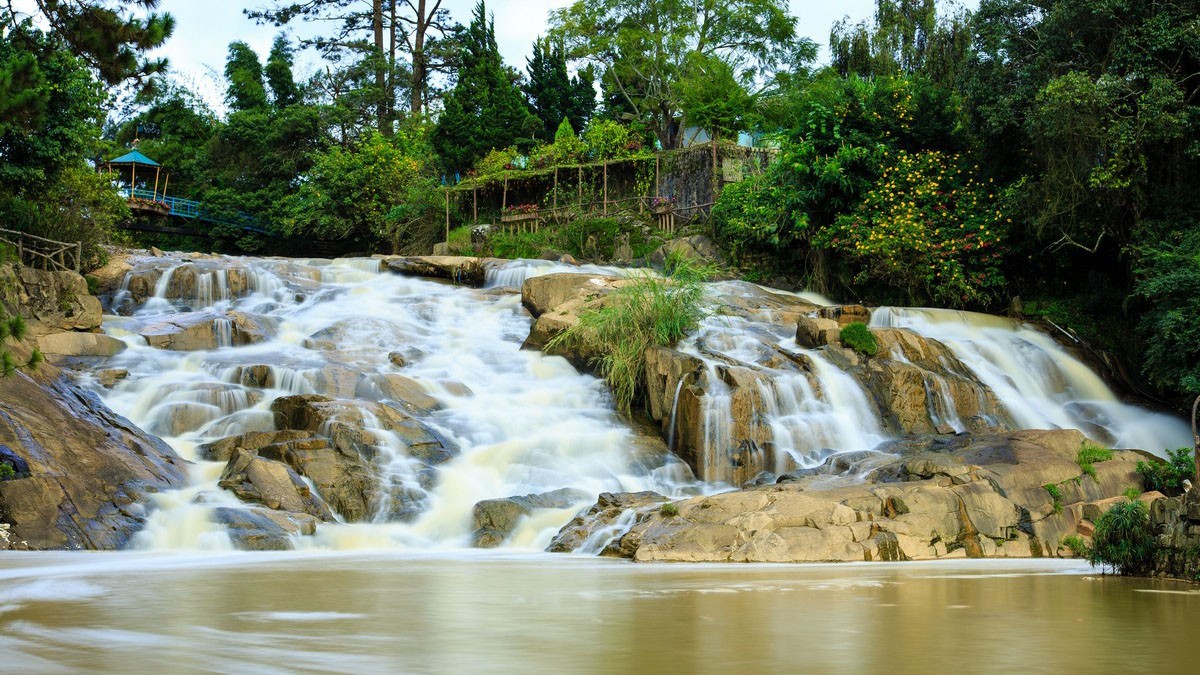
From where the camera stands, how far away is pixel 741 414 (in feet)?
42.4

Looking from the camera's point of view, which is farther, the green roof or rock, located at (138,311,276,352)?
the green roof

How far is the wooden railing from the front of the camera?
17.2 metres

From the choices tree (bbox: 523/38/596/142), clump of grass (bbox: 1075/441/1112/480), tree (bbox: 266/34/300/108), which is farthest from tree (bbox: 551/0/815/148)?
clump of grass (bbox: 1075/441/1112/480)

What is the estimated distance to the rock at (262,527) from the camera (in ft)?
31.1

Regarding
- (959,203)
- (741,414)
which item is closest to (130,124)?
(959,203)

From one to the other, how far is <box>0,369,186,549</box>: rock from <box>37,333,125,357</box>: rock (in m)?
2.32

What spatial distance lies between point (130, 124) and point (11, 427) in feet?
134

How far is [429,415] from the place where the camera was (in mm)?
13305

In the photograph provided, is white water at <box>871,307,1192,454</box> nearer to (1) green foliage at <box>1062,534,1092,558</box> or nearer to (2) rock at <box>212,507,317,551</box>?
(1) green foliage at <box>1062,534,1092,558</box>

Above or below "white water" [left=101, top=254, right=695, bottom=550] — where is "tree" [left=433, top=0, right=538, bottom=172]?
above

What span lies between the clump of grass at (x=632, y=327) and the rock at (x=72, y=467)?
5.60 metres

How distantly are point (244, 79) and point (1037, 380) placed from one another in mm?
34067

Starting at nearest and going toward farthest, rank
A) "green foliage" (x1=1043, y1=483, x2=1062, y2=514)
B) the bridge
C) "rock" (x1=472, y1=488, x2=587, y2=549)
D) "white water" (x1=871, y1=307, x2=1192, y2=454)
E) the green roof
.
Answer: "green foliage" (x1=1043, y1=483, x2=1062, y2=514), "rock" (x1=472, y1=488, x2=587, y2=549), "white water" (x1=871, y1=307, x2=1192, y2=454), the bridge, the green roof

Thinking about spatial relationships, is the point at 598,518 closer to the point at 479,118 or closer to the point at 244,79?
the point at 479,118
